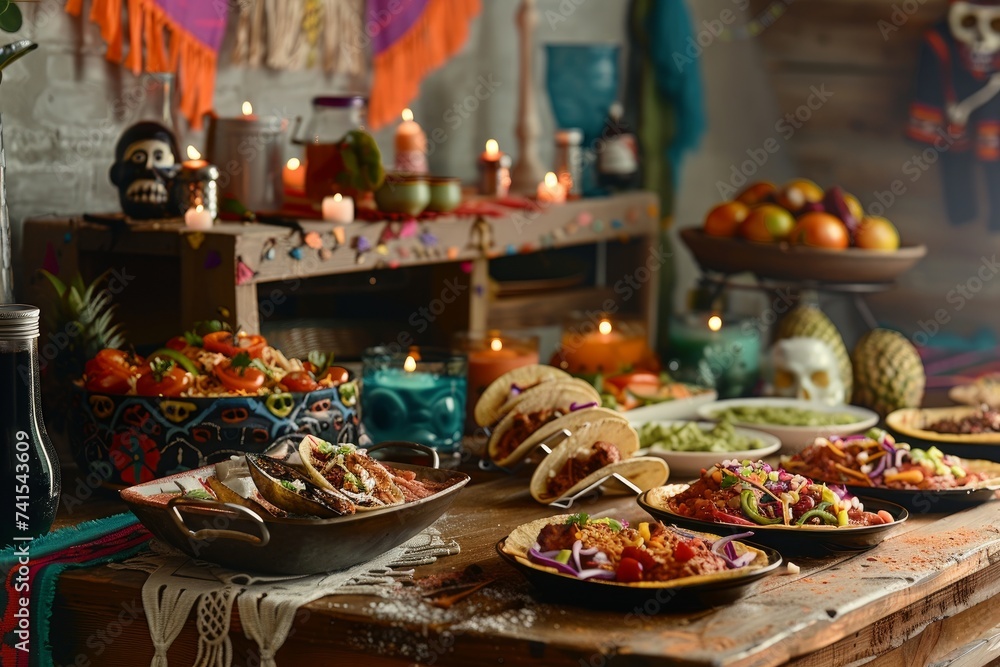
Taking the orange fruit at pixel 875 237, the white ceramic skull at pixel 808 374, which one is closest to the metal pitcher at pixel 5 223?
the white ceramic skull at pixel 808 374

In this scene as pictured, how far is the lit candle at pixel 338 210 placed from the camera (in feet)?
7.50

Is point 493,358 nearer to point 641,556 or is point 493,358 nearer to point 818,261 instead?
point 818,261

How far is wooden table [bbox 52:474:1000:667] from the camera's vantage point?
52.4 inches

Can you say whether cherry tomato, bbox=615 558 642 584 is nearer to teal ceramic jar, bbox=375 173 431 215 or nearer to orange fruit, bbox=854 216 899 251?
teal ceramic jar, bbox=375 173 431 215

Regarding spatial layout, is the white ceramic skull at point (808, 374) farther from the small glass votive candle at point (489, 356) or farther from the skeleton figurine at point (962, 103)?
the skeleton figurine at point (962, 103)

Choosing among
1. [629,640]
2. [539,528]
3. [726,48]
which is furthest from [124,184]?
[726,48]

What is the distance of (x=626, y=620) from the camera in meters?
1.38

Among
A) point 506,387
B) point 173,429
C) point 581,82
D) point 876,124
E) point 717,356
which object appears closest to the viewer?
point 173,429

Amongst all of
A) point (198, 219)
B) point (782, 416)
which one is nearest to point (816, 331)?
point (782, 416)

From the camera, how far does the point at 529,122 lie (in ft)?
10.8

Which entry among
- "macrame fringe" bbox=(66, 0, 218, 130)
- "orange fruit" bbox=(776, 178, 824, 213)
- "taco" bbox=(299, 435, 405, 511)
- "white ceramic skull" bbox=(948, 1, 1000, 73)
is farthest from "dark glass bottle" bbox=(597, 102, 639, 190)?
"taco" bbox=(299, 435, 405, 511)

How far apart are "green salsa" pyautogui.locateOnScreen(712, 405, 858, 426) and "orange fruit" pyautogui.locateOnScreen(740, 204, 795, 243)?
0.51 metres

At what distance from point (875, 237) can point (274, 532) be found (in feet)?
5.62

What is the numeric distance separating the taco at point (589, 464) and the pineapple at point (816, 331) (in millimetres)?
818
